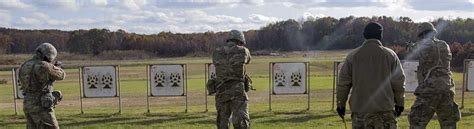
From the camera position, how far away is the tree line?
10019 cm

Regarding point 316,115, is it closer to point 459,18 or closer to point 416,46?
point 416,46

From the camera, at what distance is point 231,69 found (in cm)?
1006

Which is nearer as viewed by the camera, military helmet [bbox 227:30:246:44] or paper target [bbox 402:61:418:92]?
military helmet [bbox 227:30:246:44]

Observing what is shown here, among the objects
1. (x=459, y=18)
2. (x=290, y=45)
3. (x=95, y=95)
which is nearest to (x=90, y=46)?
(x=290, y=45)

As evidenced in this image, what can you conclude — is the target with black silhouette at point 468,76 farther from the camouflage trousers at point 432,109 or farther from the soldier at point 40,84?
the soldier at point 40,84

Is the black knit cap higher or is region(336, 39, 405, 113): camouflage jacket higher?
the black knit cap

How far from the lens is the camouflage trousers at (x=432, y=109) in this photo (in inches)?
367

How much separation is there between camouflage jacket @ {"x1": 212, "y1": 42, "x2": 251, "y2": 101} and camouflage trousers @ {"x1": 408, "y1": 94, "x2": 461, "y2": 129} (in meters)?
2.89

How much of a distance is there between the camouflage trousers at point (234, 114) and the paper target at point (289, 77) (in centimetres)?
733

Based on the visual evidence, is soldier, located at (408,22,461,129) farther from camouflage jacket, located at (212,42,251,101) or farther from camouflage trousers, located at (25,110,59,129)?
camouflage trousers, located at (25,110,59,129)

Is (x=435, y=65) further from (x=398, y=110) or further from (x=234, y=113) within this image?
(x=234, y=113)

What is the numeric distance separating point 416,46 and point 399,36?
77.4 meters

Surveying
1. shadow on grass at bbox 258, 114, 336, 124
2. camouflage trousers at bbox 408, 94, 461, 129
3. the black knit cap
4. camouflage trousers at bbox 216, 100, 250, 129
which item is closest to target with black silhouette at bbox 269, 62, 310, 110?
shadow on grass at bbox 258, 114, 336, 124

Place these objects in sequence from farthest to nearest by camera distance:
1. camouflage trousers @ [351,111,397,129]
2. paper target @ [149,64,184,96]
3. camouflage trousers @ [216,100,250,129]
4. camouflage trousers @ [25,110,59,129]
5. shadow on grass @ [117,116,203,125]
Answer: paper target @ [149,64,184,96], shadow on grass @ [117,116,203,125], camouflage trousers @ [216,100,250,129], camouflage trousers @ [25,110,59,129], camouflage trousers @ [351,111,397,129]
